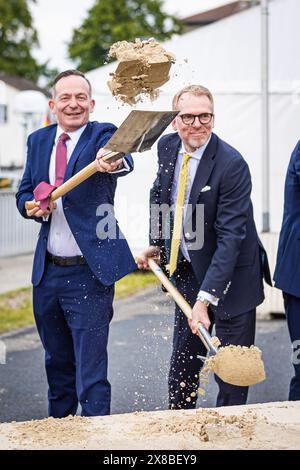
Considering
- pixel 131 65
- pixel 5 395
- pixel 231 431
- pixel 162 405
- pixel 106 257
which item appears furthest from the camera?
pixel 5 395

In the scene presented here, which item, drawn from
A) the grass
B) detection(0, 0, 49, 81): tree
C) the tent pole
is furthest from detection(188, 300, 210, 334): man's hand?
detection(0, 0, 49, 81): tree

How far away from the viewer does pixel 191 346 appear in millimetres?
5070

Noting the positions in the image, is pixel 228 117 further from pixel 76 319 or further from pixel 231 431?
pixel 231 431

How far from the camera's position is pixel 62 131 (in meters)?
4.88

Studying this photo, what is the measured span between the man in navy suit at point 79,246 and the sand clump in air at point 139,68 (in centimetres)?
38

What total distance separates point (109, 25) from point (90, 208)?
49.1 meters

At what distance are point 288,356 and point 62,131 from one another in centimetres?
374

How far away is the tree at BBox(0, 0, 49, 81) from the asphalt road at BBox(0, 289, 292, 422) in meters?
36.0

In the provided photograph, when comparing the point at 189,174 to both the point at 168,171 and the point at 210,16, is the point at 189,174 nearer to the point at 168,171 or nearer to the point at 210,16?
the point at 168,171

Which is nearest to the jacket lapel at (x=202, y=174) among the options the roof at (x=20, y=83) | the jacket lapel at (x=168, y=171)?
the jacket lapel at (x=168, y=171)

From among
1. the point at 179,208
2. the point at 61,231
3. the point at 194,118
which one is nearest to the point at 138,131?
the point at 194,118

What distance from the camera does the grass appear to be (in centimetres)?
959

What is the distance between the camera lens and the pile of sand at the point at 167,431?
3.38 meters

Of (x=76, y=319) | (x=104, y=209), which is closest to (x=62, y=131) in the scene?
(x=104, y=209)
